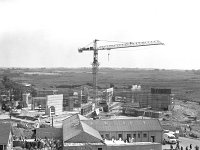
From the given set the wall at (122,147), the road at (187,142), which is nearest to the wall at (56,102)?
the road at (187,142)

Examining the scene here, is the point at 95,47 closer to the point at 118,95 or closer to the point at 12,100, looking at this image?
the point at 118,95

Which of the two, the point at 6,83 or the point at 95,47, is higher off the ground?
the point at 95,47

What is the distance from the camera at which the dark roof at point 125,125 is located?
97.5 ft

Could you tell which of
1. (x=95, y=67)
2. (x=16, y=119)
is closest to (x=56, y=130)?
(x=16, y=119)

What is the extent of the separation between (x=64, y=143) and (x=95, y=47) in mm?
44582

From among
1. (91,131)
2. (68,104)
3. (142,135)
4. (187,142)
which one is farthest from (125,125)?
(68,104)

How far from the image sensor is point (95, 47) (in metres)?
69.0

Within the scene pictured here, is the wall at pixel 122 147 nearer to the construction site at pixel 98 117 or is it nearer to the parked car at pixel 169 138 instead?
the construction site at pixel 98 117

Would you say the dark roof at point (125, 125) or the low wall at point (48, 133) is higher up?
the dark roof at point (125, 125)

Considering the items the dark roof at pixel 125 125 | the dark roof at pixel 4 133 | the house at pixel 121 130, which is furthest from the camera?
the dark roof at pixel 125 125

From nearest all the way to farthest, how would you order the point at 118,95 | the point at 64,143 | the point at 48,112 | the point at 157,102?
the point at 64,143, the point at 48,112, the point at 157,102, the point at 118,95

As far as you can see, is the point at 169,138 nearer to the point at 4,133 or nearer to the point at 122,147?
the point at 122,147

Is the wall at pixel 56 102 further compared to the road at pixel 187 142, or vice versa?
the wall at pixel 56 102

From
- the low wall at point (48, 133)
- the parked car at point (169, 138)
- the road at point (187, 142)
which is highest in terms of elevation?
the low wall at point (48, 133)
